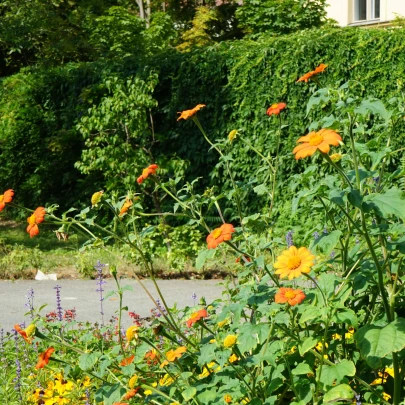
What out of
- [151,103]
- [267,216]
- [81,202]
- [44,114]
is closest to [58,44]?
[44,114]

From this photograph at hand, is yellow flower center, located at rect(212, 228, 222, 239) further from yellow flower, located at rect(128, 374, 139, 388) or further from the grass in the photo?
the grass

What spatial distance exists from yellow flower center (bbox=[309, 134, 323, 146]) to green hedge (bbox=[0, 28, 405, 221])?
5.07 metres

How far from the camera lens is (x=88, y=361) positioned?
2541mm

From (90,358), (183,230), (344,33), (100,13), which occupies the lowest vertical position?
(183,230)

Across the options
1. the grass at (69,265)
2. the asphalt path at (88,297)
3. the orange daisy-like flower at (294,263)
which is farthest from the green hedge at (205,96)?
the orange daisy-like flower at (294,263)

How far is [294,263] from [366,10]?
16027 mm

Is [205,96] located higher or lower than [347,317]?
higher

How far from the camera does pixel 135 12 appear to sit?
19.1 meters

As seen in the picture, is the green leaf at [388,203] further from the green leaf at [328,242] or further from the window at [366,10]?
the window at [366,10]

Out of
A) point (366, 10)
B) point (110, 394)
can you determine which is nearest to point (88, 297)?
point (110, 394)

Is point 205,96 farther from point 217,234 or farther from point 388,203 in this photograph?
point 388,203

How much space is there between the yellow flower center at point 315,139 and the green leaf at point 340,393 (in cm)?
80

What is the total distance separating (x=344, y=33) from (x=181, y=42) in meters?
8.76

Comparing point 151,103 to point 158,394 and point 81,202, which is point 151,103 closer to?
point 81,202
